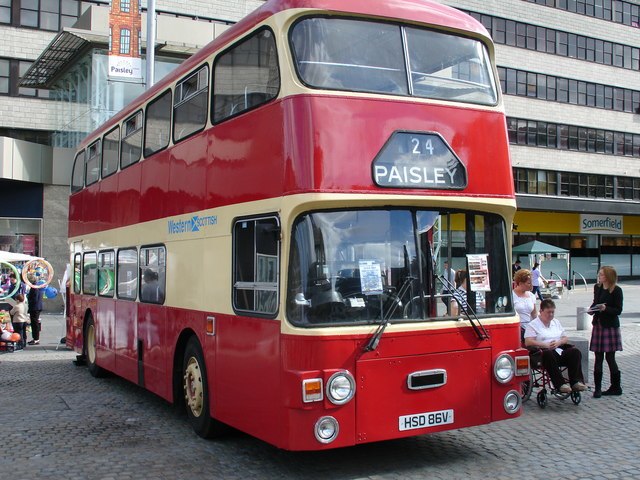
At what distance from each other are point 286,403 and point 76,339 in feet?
28.8

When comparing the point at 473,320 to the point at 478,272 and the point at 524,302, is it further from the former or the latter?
the point at 524,302

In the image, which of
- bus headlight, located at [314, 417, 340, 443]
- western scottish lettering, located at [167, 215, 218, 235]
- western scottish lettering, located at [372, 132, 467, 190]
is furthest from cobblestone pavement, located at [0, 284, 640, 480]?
western scottish lettering, located at [372, 132, 467, 190]

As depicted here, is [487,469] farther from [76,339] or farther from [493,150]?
[76,339]

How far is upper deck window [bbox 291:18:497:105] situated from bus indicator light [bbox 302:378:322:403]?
2.44m

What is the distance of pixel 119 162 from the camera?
1120 centimetres

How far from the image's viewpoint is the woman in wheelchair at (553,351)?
931 cm

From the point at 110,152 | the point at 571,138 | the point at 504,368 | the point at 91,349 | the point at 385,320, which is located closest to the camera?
the point at 385,320

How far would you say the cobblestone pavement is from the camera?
6.65 metres

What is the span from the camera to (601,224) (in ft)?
157

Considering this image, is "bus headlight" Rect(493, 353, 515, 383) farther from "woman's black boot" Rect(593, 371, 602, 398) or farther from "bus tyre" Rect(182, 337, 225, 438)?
"woman's black boot" Rect(593, 371, 602, 398)

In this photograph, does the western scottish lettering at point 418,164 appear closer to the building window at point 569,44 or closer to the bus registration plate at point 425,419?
the bus registration plate at point 425,419

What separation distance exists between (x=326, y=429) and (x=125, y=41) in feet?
49.7

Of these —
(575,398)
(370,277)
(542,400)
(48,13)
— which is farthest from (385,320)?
(48,13)

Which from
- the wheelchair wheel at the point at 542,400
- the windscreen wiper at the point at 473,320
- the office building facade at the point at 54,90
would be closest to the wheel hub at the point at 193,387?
the windscreen wiper at the point at 473,320
